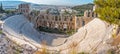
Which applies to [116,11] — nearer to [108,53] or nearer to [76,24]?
[108,53]

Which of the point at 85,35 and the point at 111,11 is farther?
the point at 85,35

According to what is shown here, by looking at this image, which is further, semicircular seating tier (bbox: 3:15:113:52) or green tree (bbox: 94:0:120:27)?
semicircular seating tier (bbox: 3:15:113:52)

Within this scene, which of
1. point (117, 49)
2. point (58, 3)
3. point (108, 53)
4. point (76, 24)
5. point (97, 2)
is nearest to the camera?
point (108, 53)

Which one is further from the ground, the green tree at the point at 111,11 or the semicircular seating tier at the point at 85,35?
Result: the green tree at the point at 111,11

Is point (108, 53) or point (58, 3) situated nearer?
point (108, 53)

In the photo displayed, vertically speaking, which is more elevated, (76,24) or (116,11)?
(116,11)

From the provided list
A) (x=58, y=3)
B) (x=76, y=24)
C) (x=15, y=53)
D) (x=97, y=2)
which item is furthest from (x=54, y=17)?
(x=58, y=3)

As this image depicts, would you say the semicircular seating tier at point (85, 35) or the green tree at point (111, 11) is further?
the semicircular seating tier at point (85, 35)

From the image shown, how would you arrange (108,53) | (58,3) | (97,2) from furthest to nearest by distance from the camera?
1. (58,3)
2. (97,2)
3. (108,53)

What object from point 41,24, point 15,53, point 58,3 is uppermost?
point 15,53

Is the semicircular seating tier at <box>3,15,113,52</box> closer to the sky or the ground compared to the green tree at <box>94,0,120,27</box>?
closer to the ground

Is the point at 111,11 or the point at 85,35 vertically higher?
the point at 111,11
